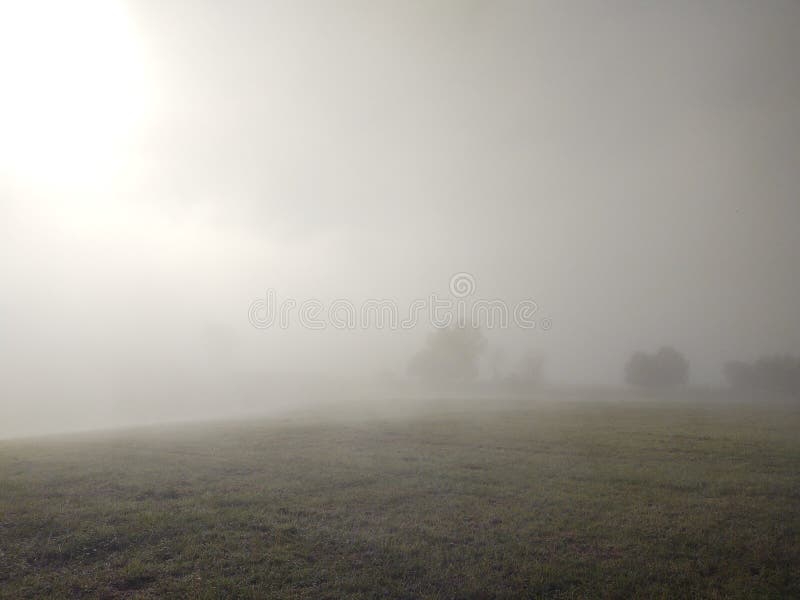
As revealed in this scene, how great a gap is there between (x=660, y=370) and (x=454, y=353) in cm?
4789

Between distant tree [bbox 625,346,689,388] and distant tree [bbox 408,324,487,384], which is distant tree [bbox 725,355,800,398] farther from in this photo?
distant tree [bbox 408,324,487,384]

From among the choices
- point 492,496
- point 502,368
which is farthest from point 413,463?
point 502,368

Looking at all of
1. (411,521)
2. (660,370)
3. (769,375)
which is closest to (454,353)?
(660,370)

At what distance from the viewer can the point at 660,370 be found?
92.1 meters

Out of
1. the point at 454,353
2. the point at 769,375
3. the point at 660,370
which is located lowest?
the point at 769,375

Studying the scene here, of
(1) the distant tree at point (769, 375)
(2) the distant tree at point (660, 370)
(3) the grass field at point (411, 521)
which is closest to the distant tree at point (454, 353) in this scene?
(2) the distant tree at point (660, 370)

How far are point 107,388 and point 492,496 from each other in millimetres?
117592

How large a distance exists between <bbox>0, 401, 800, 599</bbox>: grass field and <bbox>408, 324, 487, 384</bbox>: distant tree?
67687 mm

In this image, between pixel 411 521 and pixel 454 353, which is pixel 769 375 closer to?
pixel 454 353

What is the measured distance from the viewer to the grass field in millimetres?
11688

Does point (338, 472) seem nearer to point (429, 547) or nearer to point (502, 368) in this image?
point (429, 547)

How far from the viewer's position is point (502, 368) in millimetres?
116125

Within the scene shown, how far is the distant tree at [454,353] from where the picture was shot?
96875mm

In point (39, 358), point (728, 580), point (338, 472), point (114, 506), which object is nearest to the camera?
point (728, 580)
